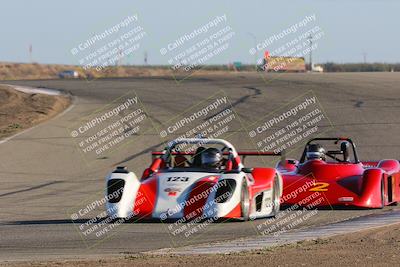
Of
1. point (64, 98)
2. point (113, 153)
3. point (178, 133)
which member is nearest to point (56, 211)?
point (113, 153)

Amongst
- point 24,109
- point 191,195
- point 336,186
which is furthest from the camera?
point 24,109

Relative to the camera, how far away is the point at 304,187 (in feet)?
58.2

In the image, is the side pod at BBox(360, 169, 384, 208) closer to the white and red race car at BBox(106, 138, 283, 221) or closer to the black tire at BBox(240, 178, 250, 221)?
the white and red race car at BBox(106, 138, 283, 221)

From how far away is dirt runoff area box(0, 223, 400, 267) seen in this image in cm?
1052

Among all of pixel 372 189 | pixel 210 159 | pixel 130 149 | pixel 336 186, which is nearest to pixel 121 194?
pixel 210 159

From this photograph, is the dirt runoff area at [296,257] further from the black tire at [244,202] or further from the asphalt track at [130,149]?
the black tire at [244,202]

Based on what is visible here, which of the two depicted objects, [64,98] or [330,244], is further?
[64,98]

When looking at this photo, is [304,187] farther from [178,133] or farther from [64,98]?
[64,98]

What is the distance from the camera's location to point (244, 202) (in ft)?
50.9

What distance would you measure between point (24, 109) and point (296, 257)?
1110 inches

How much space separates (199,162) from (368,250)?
18.9 feet

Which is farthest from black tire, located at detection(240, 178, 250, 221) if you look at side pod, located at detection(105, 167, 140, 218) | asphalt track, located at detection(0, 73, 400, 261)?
side pod, located at detection(105, 167, 140, 218)

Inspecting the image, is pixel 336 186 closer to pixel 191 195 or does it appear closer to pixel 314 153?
pixel 314 153

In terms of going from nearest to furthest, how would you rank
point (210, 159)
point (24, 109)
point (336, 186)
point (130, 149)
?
point (210, 159) < point (336, 186) < point (130, 149) < point (24, 109)
